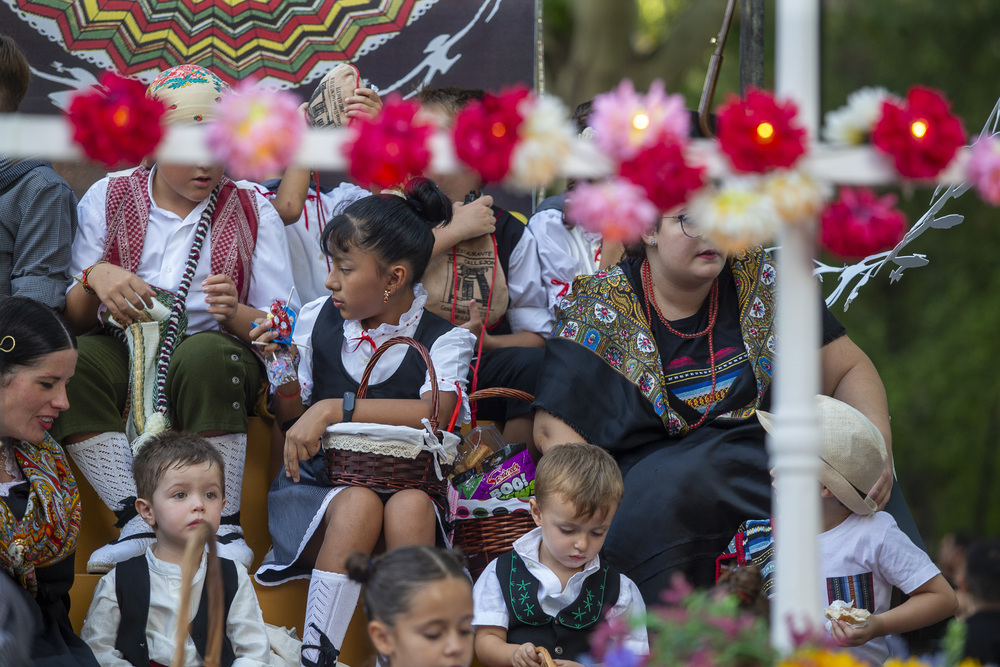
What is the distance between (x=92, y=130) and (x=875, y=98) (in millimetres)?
1224

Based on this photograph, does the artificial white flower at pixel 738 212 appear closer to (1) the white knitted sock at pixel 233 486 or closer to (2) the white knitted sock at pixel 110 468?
(1) the white knitted sock at pixel 233 486

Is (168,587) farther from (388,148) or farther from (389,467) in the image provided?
(388,148)

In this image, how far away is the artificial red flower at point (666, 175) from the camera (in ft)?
5.72

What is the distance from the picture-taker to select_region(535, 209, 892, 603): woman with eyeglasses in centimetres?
319

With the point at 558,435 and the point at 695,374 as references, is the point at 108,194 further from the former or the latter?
the point at 695,374

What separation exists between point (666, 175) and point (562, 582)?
1.44 meters

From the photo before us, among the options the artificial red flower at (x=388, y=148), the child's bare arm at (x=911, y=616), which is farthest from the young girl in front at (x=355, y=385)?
the artificial red flower at (x=388, y=148)

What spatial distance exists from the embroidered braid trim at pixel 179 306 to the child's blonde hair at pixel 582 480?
1.20 m

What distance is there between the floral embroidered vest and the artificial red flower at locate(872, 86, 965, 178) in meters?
1.65

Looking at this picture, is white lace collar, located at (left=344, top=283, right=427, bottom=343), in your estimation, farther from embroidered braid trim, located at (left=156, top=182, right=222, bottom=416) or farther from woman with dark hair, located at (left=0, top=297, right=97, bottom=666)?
woman with dark hair, located at (left=0, top=297, right=97, bottom=666)

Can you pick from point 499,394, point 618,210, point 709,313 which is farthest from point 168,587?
point 709,313

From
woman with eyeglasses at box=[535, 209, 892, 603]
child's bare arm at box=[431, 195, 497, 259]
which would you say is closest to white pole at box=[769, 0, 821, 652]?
woman with eyeglasses at box=[535, 209, 892, 603]

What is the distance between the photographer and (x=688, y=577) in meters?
3.17

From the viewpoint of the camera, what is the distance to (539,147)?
176 centimetres
